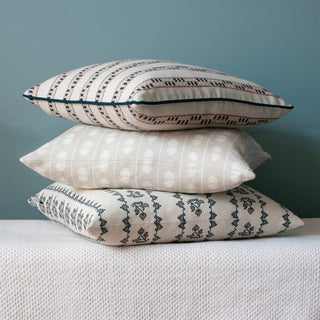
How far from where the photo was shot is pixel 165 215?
3.26 feet

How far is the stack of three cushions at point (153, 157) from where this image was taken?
0.98 meters

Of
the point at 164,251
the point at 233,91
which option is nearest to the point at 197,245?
the point at 164,251

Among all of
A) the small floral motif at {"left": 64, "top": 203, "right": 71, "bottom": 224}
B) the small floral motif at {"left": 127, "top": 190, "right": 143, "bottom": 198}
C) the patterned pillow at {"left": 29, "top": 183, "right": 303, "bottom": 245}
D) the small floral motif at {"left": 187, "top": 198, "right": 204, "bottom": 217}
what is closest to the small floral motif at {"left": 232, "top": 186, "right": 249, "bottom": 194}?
the patterned pillow at {"left": 29, "top": 183, "right": 303, "bottom": 245}

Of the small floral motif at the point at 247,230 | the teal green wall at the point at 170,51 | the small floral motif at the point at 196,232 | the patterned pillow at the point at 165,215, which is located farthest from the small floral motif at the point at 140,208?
the teal green wall at the point at 170,51

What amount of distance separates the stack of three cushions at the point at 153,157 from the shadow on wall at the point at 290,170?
0.41m

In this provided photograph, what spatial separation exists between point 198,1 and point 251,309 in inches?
36.2

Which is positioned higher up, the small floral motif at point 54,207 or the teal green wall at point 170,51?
the teal green wall at point 170,51

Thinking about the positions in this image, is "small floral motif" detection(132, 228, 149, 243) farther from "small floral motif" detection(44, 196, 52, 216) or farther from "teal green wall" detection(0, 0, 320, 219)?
"teal green wall" detection(0, 0, 320, 219)

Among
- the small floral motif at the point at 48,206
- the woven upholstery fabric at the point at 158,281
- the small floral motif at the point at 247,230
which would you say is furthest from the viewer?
the small floral motif at the point at 48,206

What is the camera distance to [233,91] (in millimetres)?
1093

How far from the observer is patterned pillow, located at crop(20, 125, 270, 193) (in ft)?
3.34

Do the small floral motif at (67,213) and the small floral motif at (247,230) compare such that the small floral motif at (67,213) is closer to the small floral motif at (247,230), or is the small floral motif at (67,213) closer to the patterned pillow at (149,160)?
the patterned pillow at (149,160)

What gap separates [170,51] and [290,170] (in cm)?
54

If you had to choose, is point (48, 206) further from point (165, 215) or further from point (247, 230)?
point (247, 230)
